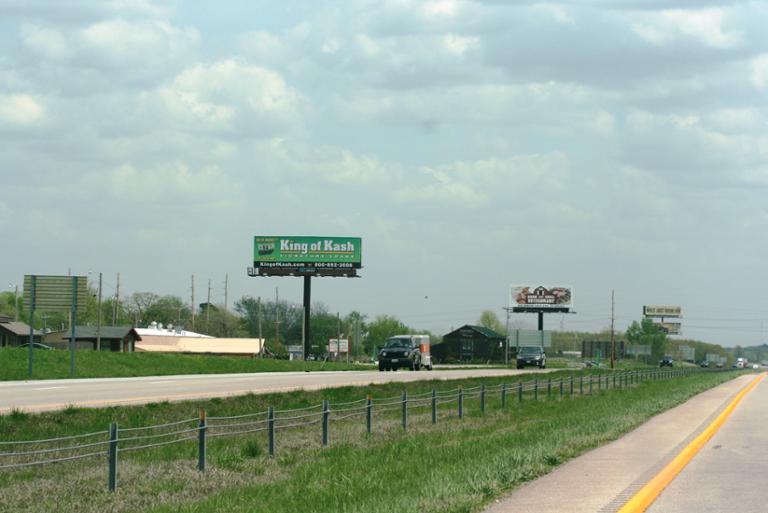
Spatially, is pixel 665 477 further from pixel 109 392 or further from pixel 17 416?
pixel 109 392

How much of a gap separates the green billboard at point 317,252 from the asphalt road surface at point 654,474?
292 ft

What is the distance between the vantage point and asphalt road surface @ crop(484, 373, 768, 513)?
40.9 ft

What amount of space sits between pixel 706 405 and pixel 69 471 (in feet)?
80.7

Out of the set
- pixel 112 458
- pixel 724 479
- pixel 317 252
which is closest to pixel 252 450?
pixel 112 458

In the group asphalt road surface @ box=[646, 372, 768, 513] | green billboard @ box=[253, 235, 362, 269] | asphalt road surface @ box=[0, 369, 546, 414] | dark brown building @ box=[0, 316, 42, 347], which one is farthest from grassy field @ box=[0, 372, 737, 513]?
green billboard @ box=[253, 235, 362, 269]

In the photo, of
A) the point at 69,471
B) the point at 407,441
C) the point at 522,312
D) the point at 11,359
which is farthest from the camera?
the point at 522,312

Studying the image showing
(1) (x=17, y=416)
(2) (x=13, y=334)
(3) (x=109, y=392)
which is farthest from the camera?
(2) (x=13, y=334)

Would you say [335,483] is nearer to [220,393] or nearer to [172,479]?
[172,479]

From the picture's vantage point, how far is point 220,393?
124 feet

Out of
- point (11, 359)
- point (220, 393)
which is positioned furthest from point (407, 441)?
point (11, 359)

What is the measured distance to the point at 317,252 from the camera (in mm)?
113688

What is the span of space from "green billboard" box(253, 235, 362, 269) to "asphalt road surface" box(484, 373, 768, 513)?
89045mm

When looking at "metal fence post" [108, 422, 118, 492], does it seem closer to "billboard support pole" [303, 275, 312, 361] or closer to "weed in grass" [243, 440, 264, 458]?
"weed in grass" [243, 440, 264, 458]

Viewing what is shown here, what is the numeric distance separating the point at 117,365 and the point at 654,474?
5064 centimetres
